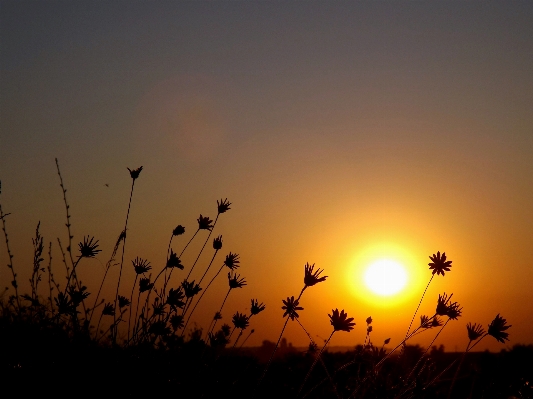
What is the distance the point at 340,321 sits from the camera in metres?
4.92

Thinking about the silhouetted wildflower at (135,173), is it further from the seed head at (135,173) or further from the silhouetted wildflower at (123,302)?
the silhouetted wildflower at (123,302)

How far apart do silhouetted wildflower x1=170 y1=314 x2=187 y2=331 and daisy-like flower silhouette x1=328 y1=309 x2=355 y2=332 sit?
159 centimetres

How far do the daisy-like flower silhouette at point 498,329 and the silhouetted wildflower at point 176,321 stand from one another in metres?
2.62

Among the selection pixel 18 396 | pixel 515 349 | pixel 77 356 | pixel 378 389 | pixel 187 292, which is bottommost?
pixel 18 396

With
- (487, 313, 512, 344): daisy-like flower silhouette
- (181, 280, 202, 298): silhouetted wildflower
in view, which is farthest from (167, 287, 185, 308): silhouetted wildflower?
(487, 313, 512, 344): daisy-like flower silhouette

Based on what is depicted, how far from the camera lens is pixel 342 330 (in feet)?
16.0

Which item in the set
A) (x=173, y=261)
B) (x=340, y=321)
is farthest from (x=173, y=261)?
(x=340, y=321)

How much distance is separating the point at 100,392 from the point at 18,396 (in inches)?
20.4

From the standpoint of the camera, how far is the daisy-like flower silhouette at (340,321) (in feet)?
16.0

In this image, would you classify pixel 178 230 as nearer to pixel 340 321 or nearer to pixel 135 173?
pixel 135 173

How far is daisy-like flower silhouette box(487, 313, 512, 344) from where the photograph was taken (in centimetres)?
508

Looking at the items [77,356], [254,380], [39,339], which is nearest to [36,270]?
[39,339]

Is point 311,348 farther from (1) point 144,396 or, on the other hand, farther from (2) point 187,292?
(1) point 144,396

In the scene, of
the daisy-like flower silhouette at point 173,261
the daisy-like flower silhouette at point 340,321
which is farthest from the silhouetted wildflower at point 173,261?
the daisy-like flower silhouette at point 340,321
